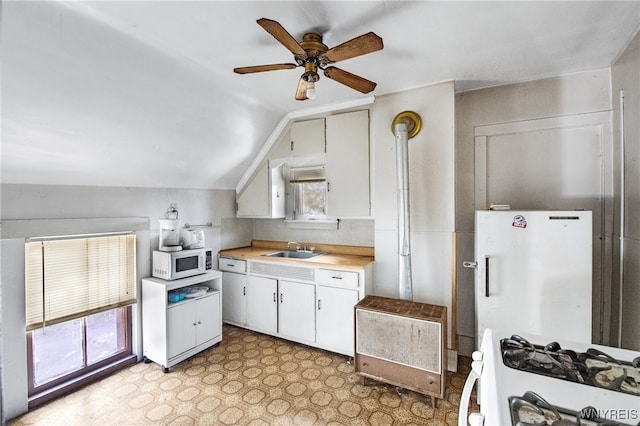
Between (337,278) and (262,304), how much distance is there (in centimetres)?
98

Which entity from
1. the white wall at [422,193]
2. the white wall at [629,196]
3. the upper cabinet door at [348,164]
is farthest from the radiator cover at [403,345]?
the white wall at [629,196]

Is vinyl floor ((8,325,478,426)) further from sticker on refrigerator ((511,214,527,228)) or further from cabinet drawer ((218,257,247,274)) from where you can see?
sticker on refrigerator ((511,214,527,228))

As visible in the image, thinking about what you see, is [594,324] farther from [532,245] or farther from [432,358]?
[432,358]

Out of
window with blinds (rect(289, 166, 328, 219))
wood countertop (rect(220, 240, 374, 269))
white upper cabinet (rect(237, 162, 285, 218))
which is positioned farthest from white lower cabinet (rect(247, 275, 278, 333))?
window with blinds (rect(289, 166, 328, 219))

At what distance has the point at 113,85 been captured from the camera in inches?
78.5

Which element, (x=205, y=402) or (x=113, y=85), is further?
(x=205, y=402)

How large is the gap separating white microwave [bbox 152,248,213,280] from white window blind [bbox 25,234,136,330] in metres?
0.22

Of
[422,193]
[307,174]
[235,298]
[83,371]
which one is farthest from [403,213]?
[83,371]

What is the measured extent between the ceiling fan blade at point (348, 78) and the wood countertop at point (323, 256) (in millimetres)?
1539

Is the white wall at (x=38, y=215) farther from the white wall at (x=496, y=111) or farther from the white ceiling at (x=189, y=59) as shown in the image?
the white wall at (x=496, y=111)

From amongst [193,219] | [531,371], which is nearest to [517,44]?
[531,371]

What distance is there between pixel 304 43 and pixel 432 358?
7.49ft

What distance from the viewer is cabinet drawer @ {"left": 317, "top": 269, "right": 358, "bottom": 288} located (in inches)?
108

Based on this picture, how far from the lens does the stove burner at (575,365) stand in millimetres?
1010
